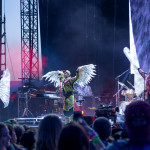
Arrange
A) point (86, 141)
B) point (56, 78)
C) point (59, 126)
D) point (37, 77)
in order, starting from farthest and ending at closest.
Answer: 1. point (37, 77)
2. point (56, 78)
3. point (59, 126)
4. point (86, 141)

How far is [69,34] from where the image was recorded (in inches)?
569

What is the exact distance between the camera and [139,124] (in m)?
1.70

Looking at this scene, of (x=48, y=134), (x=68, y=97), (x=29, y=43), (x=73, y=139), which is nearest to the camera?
(x=73, y=139)

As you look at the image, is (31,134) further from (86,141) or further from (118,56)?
(118,56)

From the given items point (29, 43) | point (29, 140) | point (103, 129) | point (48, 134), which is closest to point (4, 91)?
point (29, 43)

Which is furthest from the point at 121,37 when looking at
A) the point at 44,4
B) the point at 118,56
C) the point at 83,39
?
the point at 44,4

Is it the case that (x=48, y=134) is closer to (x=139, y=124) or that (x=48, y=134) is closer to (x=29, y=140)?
(x=29, y=140)

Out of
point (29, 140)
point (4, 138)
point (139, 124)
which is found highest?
point (139, 124)

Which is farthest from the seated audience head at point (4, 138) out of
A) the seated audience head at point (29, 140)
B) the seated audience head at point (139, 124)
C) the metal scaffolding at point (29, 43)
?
the metal scaffolding at point (29, 43)

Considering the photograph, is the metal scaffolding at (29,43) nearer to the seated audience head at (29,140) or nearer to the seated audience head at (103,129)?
the seated audience head at (29,140)

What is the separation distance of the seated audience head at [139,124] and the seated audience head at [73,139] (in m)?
0.29

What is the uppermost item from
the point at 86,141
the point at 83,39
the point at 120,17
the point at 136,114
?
the point at 120,17

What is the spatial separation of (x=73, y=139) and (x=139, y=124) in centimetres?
40

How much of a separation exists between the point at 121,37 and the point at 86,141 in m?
13.0
